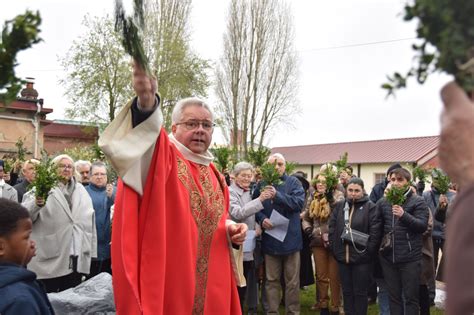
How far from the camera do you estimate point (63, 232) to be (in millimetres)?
6301

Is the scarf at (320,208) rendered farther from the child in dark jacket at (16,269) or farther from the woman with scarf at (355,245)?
the child in dark jacket at (16,269)

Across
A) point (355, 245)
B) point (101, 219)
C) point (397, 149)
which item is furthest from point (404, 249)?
point (397, 149)

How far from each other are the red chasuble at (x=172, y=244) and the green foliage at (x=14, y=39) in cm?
150

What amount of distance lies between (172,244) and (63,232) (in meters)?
3.51

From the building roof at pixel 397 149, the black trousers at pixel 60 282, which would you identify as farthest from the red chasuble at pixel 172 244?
the black trousers at pixel 60 282

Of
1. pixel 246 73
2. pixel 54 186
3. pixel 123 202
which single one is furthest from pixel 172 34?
pixel 54 186

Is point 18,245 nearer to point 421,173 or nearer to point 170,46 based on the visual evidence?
point 170,46

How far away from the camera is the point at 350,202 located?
22.9 feet

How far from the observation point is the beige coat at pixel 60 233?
6.10 metres

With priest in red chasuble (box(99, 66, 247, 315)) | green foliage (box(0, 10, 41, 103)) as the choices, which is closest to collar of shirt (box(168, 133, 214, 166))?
priest in red chasuble (box(99, 66, 247, 315))

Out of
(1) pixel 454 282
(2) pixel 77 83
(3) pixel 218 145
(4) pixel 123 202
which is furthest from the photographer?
(3) pixel 218 145

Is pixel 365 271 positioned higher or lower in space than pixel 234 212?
lower

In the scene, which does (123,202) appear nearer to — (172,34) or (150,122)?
(150,122)

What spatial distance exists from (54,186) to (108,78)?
328 cm
